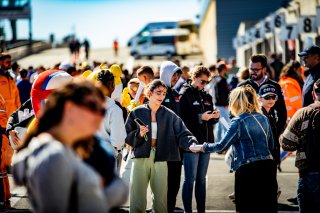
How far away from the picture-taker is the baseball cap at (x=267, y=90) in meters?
8.51

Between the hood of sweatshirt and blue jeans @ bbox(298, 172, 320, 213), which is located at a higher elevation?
the hood of sweatshirt

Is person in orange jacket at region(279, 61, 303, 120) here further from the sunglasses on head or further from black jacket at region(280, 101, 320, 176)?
the sunglasses on head

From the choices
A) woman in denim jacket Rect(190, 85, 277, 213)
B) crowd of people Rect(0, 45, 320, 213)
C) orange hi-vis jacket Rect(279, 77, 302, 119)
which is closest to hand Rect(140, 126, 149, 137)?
crowd of people Rect(0, 45, 320, 213)

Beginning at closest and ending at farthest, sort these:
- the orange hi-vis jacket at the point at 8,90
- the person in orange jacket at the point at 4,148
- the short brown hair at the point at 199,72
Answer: the short brown hair at the point at 199,72 → the person in orange jacket at the point at 4,148 → the orange hi-vis jacket at the point at 8,90

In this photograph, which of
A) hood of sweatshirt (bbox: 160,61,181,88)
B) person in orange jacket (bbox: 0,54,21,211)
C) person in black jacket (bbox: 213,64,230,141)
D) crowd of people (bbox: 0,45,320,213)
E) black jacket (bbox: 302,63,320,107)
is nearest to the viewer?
crowd of people (bbox: 0,45,320,213)

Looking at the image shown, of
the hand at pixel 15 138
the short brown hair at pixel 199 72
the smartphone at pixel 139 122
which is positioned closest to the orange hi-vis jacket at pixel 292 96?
the short brown hair at pixel 199 72

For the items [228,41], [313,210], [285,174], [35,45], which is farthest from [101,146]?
[35,45]

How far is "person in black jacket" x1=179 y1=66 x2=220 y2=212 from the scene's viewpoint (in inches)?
344

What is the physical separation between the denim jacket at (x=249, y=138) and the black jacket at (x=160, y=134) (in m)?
0.94

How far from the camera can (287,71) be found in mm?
11914

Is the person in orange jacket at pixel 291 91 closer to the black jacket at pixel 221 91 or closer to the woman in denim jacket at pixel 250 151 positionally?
the black jacket at pixel 221 91

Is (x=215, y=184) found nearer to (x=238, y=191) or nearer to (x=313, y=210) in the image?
(x=238, y=191)

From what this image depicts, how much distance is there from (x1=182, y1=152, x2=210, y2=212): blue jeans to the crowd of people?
1cm

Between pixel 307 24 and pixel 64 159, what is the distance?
18.1 metres
